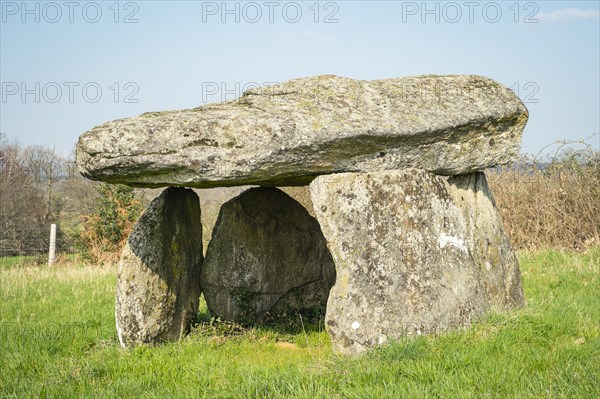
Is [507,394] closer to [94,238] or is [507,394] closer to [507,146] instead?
[507,146]

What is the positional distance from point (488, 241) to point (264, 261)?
3.01 metres

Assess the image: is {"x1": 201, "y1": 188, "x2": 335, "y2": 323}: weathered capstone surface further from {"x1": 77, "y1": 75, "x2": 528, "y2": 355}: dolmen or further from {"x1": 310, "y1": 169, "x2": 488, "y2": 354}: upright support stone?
{"x1": 310, "y1": 169, "x2": 488, "y2": 354}: upright support stone

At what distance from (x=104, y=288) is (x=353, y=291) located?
680 cm

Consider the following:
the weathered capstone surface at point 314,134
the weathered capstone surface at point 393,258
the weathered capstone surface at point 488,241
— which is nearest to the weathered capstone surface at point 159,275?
the weathered capstone surface at point 314,134

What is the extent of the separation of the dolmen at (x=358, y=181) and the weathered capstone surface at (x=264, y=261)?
19.8 inches

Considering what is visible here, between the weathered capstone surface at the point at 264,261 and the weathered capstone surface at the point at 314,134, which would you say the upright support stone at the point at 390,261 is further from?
the weathered capstone surface at the point at 264,261

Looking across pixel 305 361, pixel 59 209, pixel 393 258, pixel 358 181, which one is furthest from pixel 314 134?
pixel 59 209

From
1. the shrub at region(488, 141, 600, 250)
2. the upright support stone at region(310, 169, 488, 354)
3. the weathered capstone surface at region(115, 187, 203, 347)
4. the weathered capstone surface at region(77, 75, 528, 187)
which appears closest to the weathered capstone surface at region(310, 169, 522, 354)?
the upright support stone at region(310, 169, 488, 354)

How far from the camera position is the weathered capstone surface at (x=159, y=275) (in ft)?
26.0

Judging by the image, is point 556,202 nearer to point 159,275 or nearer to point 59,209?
point 159,275

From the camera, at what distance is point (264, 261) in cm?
915

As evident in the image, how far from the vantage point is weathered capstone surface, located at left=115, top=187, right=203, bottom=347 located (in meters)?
7.91

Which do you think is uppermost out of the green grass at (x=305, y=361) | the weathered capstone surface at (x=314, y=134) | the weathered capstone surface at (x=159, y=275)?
the weathered capstone surface at (x=314, y=134)

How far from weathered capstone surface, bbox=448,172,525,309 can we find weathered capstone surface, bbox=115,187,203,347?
136 inches
